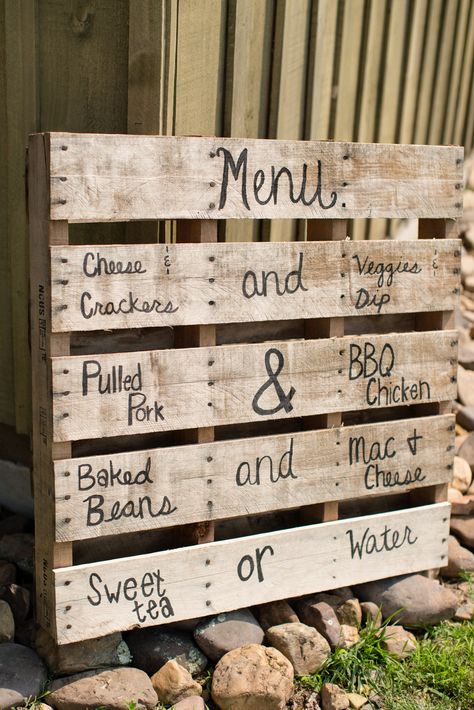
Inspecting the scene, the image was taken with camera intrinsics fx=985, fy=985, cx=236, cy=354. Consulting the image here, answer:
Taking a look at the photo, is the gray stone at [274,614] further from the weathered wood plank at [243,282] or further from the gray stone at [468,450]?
the gray stone at [468,450]

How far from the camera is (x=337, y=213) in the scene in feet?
12.5

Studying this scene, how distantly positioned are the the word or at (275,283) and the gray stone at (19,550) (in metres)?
1.40

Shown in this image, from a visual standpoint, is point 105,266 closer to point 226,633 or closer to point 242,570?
point 242,570

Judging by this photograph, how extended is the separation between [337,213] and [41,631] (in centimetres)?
195

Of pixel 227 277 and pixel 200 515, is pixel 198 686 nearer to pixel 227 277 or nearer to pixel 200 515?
pixel 200 515

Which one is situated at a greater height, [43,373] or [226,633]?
[43,373]

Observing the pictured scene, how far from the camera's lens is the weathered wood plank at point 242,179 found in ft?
10.8

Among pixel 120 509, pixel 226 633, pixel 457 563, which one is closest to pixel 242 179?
pixel 120 509

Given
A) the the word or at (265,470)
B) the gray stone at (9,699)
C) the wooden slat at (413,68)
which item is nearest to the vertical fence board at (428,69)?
the wooden slat at (413,68)

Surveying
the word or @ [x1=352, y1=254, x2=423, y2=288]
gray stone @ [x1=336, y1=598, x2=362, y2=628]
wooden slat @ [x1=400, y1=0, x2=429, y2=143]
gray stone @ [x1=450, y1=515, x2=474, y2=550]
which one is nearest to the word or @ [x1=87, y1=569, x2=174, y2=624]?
gray stone @ [x1=336, y1=598, x2=362, y2=628]

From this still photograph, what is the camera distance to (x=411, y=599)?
4160 millimetres

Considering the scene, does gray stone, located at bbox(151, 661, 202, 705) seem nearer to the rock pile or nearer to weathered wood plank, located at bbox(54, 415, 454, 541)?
the rock pile

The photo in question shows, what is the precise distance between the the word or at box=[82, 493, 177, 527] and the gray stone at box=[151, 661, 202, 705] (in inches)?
22.0

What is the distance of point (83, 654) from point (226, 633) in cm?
55
